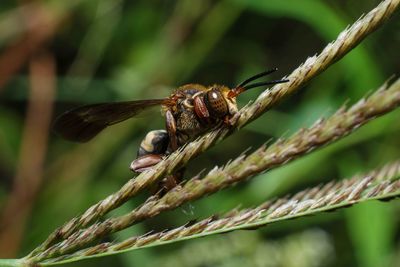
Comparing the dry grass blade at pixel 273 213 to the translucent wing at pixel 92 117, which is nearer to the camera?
the dry grass blade at pixel 273 213

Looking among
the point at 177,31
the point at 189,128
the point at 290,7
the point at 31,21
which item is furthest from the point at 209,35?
the point at 189,128

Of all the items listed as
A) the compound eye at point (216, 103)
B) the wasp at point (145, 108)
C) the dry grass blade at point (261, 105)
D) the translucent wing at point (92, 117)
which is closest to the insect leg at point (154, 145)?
the wasp at point (145, 108)

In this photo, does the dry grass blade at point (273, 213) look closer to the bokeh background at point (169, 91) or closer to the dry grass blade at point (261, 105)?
the dry grass blade at point (261, 105)

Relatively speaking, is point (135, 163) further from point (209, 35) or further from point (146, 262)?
point (209, 35)

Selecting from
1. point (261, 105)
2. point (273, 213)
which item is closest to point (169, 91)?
point (261, 105)

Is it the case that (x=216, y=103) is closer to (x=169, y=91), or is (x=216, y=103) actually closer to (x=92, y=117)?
(x=92, y=117)

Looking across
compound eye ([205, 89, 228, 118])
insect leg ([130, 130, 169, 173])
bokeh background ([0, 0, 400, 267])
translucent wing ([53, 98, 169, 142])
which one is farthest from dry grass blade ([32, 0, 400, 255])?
bokeh background ([0, 0, 400, 267])

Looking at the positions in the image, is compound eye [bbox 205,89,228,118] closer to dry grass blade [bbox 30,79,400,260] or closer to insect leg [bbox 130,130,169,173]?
insect leg [bbox 130,130,169,173]
